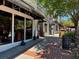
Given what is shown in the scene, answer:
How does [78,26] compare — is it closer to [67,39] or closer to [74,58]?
[67,39]

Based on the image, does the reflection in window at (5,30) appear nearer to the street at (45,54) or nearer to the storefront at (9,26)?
the storefront at (9,26)

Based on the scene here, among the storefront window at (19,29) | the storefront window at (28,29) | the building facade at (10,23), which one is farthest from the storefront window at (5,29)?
the storefront window at (28,29)

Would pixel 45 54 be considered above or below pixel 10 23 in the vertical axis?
below

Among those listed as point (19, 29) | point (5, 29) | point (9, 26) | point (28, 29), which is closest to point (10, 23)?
point (9, 26)

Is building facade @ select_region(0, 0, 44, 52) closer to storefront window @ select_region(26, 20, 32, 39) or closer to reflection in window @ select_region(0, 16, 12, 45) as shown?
reflection in window @ select_region(0, 16, 12, 45)

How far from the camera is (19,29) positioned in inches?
637

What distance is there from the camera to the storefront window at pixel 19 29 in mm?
15096

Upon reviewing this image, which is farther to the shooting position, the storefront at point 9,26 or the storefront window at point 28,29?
the storefront window at point 28,29

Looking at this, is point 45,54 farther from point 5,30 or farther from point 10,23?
point 10,23

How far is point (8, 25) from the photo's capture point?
13.1m

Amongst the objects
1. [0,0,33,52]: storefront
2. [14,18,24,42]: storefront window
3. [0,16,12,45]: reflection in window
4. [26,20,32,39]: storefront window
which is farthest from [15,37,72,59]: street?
[26,20,32,39]: storefront window

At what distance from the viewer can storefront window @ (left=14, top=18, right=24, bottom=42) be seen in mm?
15096

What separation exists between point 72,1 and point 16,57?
687cm

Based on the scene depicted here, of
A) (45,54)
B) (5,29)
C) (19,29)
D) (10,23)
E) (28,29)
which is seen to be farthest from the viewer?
(28,29)
